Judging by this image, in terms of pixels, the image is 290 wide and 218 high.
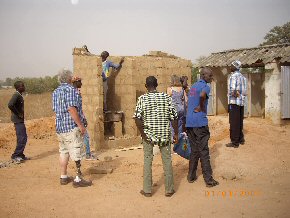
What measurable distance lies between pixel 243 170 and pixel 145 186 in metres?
2.23

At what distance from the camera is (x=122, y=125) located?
9734 mm

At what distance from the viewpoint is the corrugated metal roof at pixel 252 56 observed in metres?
12.5

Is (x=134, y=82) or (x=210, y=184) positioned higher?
(x=134, y=82)

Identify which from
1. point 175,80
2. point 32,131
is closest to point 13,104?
point 175,80

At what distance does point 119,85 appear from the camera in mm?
9578

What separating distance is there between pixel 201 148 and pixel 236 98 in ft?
7.49

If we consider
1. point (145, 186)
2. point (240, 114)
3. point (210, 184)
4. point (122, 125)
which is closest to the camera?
point (145, 186)

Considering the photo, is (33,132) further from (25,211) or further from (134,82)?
(25,211)

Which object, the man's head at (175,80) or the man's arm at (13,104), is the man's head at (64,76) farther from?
the man's arm at (13,104)

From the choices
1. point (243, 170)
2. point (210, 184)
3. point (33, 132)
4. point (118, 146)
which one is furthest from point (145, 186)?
point (33, 132)

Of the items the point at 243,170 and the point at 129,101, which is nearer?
the point at 243,170

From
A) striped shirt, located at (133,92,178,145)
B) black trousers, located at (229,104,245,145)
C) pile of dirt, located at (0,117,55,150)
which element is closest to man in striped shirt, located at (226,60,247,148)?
black trousers, located at (229,104,245,145)

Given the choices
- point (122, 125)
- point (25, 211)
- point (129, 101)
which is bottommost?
point (25, 211)

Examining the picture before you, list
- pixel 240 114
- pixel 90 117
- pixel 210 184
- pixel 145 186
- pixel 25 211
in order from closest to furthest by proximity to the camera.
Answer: pixel 25 211, pixel 145 186, pixel 210 184, pixel 240 114, pixel 90 117
